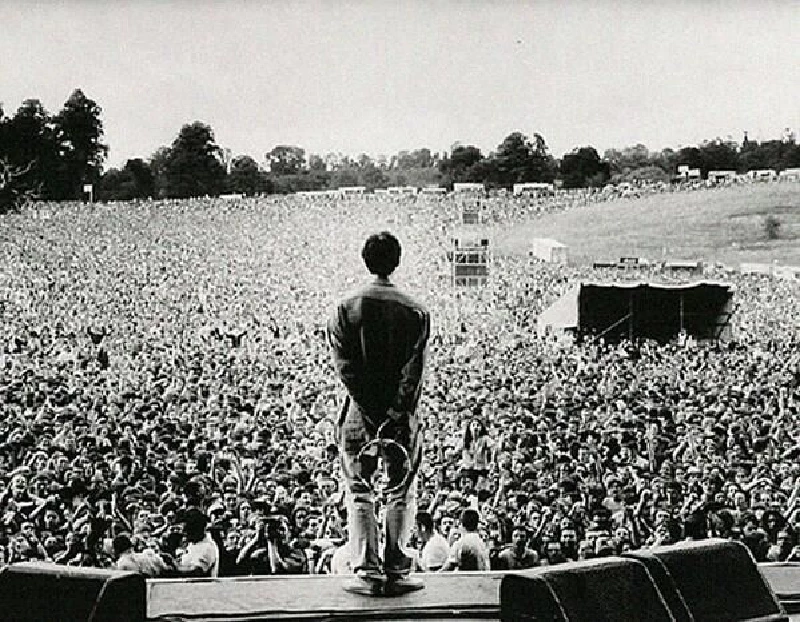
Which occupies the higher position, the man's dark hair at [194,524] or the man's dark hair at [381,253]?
the man's dark hair at [381,253]

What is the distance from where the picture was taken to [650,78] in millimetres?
5258

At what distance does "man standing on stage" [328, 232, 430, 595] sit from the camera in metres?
3.30

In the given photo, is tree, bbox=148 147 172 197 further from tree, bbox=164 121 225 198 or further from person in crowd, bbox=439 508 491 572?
person in crowd, bbox=439 508 491 572

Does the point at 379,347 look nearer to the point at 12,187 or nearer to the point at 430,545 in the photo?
the point at 430,545

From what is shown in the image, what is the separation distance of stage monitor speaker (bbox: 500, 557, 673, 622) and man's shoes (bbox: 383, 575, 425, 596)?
68 cm

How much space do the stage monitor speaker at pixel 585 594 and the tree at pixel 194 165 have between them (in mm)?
2736

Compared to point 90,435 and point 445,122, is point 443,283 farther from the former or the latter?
point 90,435

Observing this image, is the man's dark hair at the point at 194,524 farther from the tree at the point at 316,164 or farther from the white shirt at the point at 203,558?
the tree at the point at 316,164

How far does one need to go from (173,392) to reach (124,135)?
1003 mm

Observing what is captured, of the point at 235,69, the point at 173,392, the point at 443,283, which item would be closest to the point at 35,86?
the point at 235,69

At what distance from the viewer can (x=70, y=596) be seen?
102 inches

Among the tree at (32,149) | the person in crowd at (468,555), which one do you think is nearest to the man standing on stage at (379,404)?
the person in crowd at (468,555)

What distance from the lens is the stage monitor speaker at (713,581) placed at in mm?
2816

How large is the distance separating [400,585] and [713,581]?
0.85 meters
